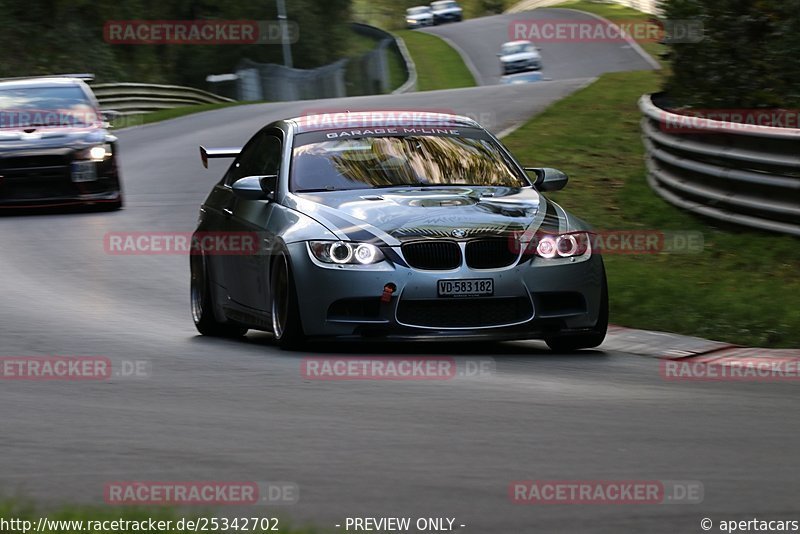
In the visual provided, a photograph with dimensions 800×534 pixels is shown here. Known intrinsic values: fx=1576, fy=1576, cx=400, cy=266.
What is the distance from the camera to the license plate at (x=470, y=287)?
908 cm

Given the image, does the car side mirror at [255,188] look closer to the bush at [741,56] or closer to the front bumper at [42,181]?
the bush at [741,56]

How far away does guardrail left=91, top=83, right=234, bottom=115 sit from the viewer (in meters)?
43.3

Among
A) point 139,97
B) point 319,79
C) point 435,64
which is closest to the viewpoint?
point 139,97

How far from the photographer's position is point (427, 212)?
9.41 meters

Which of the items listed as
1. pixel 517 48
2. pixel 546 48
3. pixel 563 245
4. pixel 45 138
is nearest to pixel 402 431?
pixel 563 245

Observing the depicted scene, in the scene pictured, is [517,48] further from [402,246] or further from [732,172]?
[402,246]

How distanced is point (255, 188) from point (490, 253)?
174 centimetres

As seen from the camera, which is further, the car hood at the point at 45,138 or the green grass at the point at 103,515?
the car hood at the point at 45,138

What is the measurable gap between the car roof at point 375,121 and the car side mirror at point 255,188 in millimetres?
530

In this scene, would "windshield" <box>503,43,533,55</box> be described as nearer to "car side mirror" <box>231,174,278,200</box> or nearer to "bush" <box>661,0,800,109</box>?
"bush" <box>661,0,800,109</box>

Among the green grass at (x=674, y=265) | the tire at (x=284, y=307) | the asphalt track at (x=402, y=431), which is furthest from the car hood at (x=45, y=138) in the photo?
the tire at (x=284, y=307)

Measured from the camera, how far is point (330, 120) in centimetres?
1075

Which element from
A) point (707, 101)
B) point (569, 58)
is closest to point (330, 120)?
point (707, 101)

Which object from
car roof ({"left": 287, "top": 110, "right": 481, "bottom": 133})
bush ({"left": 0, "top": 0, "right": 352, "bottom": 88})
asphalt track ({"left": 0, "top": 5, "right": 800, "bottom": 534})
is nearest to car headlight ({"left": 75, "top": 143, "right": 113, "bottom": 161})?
asphalt track ({"left": 0, "top": 5, "right": 800, "bottom": 534})
